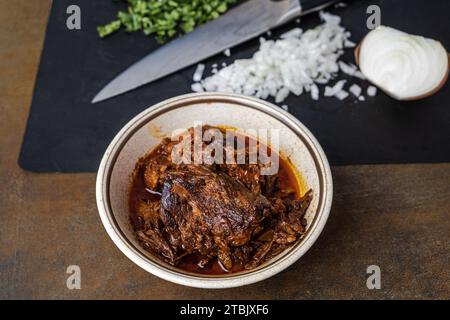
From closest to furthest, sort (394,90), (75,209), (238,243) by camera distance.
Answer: (238,243)
(75,209)
(394,90)

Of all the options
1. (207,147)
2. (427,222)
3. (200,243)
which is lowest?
(427,222)

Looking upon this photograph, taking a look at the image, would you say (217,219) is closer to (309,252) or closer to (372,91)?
(309,252)

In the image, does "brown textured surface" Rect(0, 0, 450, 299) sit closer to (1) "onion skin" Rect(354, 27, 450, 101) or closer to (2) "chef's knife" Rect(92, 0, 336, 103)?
(1) "onion skin" Rect(354, 27, 450, 101)

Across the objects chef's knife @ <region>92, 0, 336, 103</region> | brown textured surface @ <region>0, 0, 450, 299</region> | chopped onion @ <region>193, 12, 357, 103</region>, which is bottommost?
brown textured surface @ <region>0, 0, 450, 299</region>

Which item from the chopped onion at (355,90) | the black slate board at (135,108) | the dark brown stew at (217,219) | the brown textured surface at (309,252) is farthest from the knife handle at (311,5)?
the dark brown stew at (217,219)

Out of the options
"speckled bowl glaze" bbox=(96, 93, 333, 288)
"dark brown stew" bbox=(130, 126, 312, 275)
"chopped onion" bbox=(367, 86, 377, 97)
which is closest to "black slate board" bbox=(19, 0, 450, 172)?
"chopped onion" bbox=(367, 86, 377, 97)

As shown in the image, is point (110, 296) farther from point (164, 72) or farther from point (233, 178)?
point (164, 72)

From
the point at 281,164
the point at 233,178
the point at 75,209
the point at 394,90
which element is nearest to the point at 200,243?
the point at 233,178
